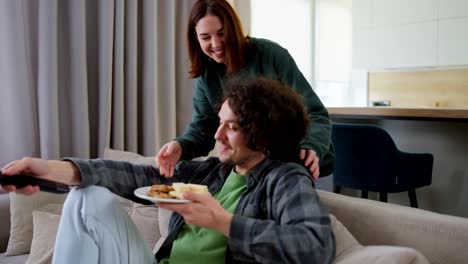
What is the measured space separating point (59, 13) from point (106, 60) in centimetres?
30

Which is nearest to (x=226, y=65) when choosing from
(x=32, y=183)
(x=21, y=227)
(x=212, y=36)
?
(x=212, y=36)

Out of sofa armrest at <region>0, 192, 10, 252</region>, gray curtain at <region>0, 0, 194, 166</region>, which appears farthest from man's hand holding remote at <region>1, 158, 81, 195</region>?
gray curtain at <region>0, 0, 194, 166</region>

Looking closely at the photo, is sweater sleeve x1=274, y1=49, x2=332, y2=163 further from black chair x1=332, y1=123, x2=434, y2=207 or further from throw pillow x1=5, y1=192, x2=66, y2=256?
throw pillow x1=5, y1=192, x2=66, y2=256

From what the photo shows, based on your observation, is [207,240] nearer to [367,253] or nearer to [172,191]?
[172,191]

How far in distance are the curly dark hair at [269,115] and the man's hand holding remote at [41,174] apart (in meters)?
0.45

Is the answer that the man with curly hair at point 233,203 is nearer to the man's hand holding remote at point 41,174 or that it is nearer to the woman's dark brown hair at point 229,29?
the man's hand holding remote at point 41,174

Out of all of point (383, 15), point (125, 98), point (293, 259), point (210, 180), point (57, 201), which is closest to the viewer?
point (293, 259)

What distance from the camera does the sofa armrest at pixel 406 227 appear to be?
108 centimetres

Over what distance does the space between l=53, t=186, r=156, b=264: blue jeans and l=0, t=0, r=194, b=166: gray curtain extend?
3.93ft

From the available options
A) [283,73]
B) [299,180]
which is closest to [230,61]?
[283,73]

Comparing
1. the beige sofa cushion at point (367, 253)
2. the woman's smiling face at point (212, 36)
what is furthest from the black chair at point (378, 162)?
the beige sofa cushion at point (367, 253)

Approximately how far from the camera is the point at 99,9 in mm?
2416

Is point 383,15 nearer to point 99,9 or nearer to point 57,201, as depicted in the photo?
point 99,9

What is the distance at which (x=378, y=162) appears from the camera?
7.79ft
